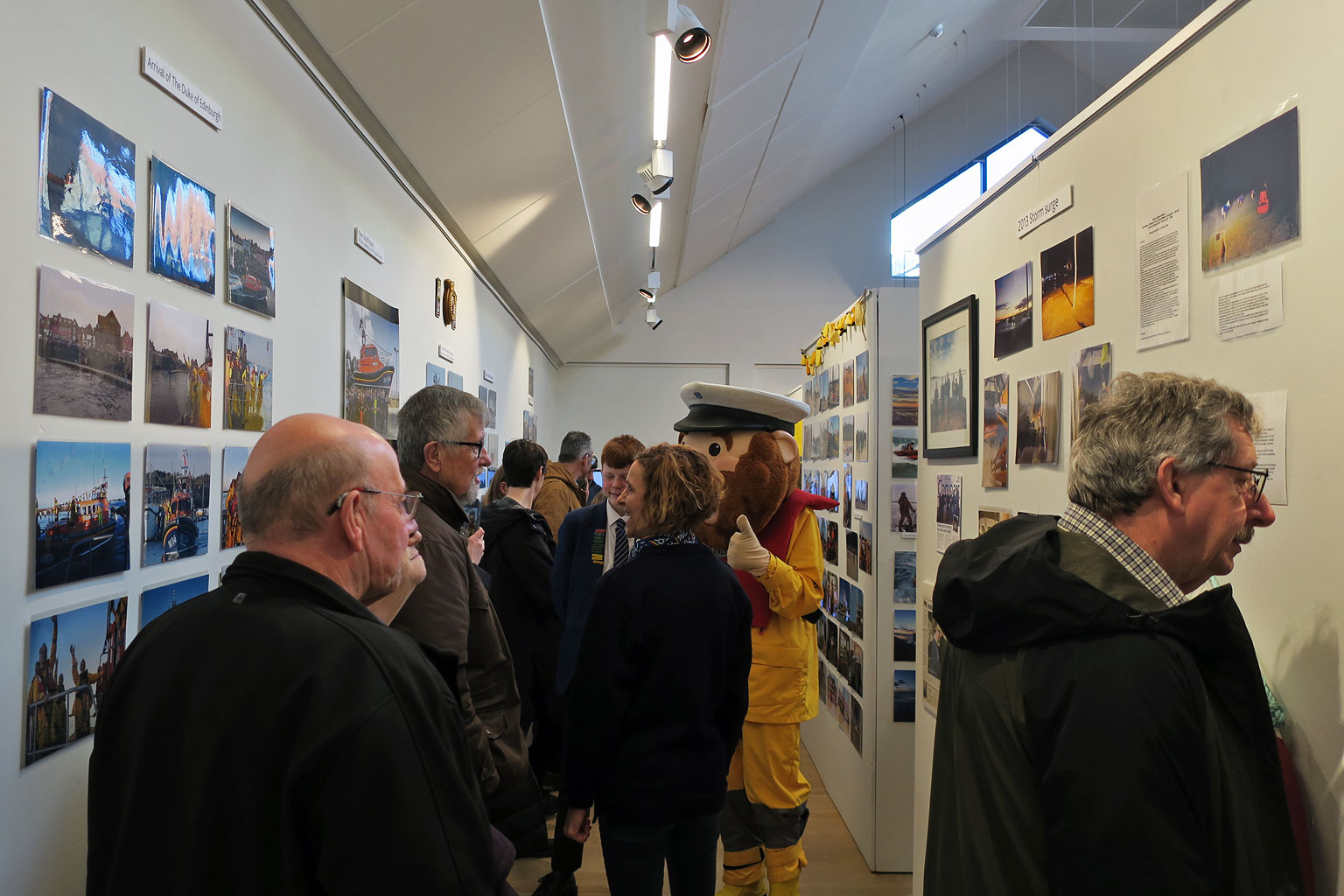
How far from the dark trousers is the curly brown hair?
32.3 inches

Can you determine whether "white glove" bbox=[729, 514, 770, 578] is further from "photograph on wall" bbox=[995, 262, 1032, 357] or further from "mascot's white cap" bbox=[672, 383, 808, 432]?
"photograph on wall" bbox=[995, 262, 1032, 357]

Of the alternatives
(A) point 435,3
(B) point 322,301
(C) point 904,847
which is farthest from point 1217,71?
(C) point 904,847

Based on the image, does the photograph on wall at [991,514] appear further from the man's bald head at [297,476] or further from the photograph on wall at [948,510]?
the man's bald head at [297,476]

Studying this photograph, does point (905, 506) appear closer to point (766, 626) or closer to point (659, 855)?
point (766, 626)

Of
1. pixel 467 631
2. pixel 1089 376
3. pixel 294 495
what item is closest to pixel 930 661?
pixel 1089 376

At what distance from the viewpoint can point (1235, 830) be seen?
124 centimetres

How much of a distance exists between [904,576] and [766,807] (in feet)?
4.16

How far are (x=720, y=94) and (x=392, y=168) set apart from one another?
2.87 meters

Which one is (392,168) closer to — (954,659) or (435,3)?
(435,3)

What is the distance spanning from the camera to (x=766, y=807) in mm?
3289

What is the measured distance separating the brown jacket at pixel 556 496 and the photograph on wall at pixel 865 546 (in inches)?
67.6

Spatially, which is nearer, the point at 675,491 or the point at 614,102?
the point at 675,491

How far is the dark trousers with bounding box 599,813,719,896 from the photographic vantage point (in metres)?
2.37

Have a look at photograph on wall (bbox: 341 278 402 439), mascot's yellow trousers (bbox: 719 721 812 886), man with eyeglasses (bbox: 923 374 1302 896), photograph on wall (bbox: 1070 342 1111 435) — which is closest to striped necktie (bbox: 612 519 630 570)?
mascot's yellow trousers (bbox: 719 721 812 886)
